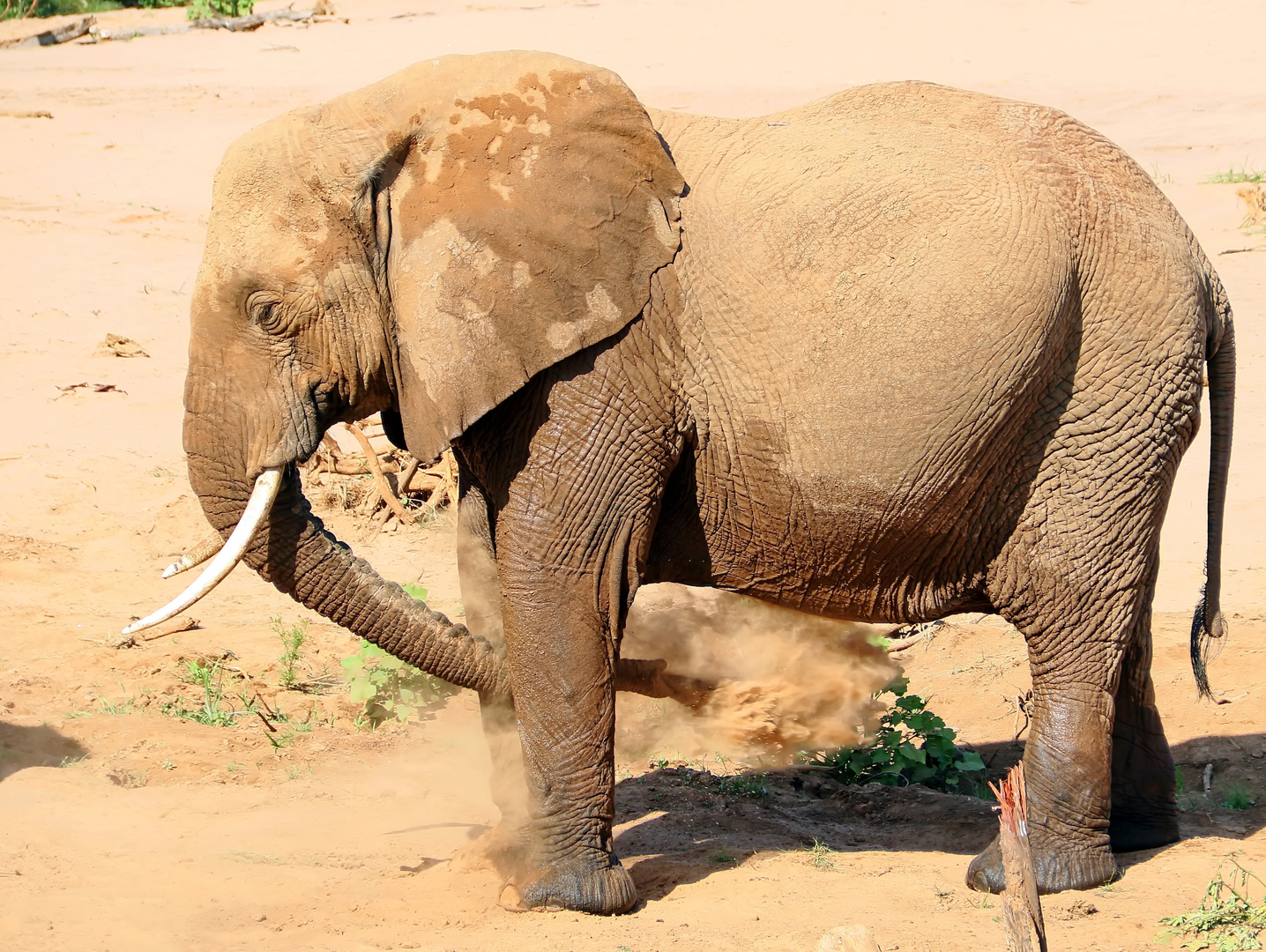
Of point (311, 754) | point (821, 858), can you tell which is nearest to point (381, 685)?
point (311, 754)

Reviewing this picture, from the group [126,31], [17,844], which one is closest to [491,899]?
[17,844]

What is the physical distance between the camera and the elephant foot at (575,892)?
448 cm

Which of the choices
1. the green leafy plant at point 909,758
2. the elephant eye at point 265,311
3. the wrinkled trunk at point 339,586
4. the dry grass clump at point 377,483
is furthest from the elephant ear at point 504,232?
the dry grass clump at point 377,483

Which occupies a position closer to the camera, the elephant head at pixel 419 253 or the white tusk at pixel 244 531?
the elephant head at pixel 419 253

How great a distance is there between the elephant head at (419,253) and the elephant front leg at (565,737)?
0.60m

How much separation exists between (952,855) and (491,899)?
5.53 feet

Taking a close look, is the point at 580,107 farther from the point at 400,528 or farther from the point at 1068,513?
the point at 400,528

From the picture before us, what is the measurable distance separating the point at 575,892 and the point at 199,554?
5.14ft

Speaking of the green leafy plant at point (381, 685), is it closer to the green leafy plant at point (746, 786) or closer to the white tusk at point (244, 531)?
the green leafy plant at point (746, 786)

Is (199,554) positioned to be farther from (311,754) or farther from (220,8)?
(220,8)

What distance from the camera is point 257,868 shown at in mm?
4727

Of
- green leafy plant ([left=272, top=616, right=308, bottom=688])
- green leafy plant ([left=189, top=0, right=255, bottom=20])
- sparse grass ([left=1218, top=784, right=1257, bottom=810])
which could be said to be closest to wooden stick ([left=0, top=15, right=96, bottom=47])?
green leafy plant ([left=189, top=0, right=255, bottom=20])

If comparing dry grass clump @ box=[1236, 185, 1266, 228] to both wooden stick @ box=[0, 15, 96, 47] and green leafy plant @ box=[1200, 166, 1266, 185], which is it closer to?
green leafy plant @ box=[1200, 166, 1266, 185]

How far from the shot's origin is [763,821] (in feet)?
18.3
